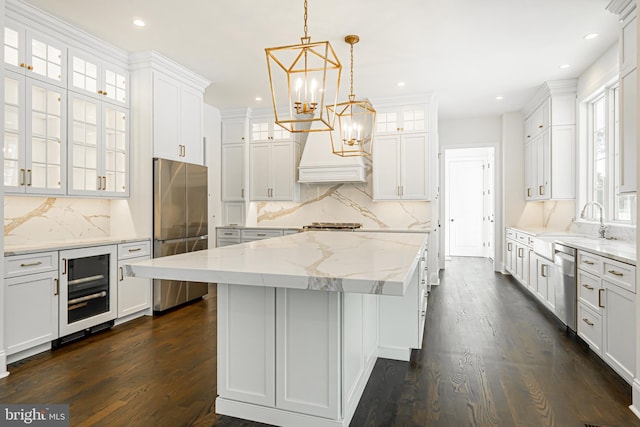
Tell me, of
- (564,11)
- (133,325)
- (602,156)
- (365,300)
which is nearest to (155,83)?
(133,325)

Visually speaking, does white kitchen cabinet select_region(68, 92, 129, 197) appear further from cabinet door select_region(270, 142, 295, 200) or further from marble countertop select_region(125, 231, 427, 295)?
cabinet door select_region(270, 142, 295, 200)

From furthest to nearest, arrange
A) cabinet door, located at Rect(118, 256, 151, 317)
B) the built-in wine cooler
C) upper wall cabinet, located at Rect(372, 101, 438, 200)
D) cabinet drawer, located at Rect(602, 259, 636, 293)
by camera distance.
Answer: upper wall cabinet, located at Rect(372, 101, 438, 200) < cabinet door, located at Rect(118, 256, 151, 317) < the built-in wine cooler < cabinet drawer, located at Rect(602, 259, 636, 293)

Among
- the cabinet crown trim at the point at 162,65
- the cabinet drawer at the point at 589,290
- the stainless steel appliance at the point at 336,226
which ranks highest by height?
the cabinet crown trim at the point at 162,65

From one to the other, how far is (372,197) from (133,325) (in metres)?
3.68

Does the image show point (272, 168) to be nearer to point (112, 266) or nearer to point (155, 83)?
point (155, 83)

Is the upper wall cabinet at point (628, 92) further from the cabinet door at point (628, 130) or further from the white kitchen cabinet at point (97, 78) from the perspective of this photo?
the white kitchen cabinet at point (97, 78)

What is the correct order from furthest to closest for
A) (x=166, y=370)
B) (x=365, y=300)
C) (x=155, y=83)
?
(x=155, y=83) < (x=166, y=370) < (x=365, y=300)

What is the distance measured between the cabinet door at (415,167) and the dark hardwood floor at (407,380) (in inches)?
85.4

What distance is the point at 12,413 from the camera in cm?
215

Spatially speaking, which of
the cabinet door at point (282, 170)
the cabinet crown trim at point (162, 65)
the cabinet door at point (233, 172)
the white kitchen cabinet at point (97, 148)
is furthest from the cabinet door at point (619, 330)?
the cabinet door at point (233, 172)

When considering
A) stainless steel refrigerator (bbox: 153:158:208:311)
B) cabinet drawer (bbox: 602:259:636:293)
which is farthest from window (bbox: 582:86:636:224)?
stainless steel refrigerator (bbox: 153:158:208:311)

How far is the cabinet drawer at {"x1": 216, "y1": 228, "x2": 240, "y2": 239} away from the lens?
6082 millimetres

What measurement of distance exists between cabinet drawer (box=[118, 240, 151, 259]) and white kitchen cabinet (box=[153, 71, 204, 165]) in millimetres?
983

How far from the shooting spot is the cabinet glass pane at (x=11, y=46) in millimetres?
2941
